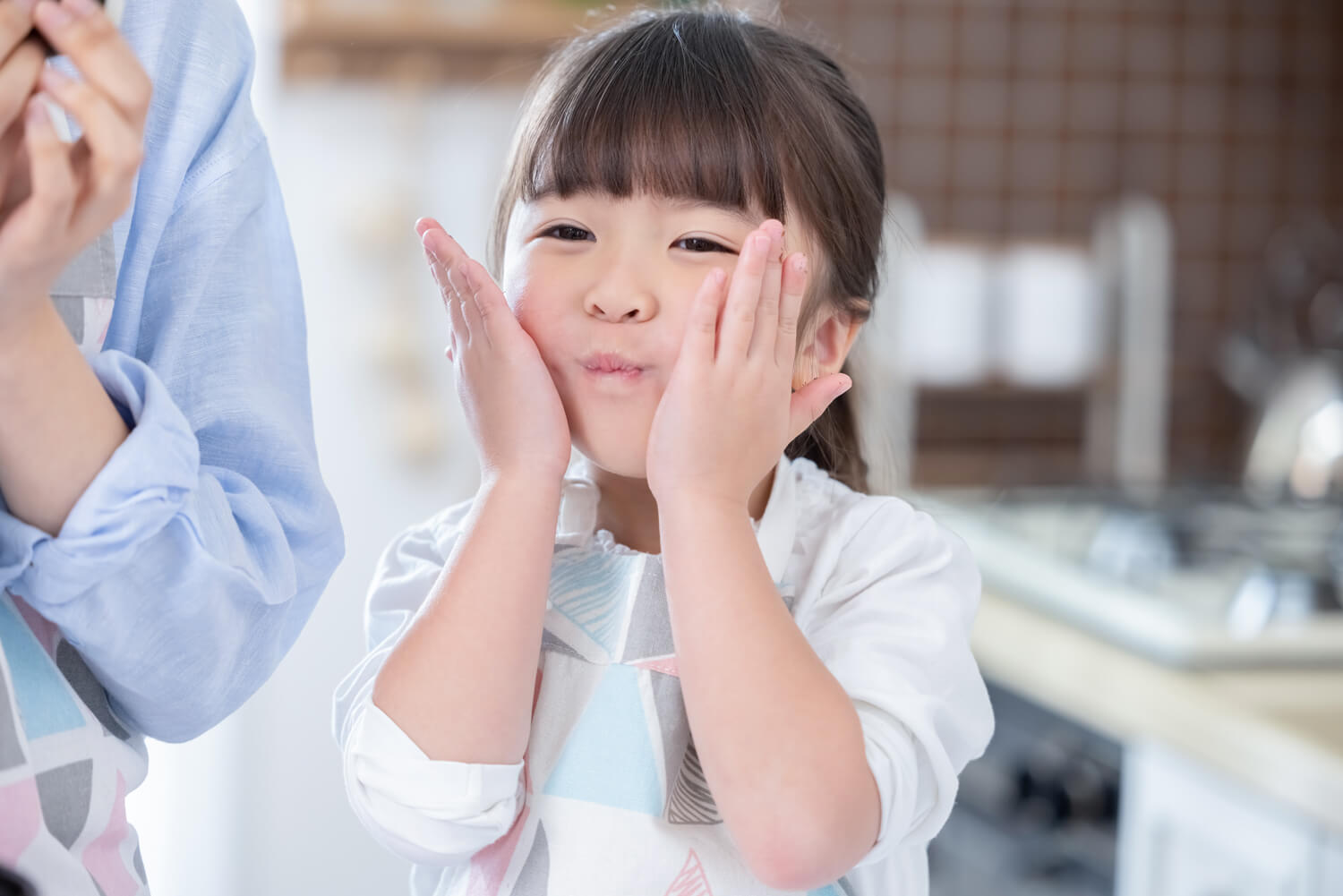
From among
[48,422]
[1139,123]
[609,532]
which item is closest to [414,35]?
[1139,123]

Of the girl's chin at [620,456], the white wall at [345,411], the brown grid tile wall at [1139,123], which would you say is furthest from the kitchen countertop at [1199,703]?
the brown grid tile wall at [1139,123]

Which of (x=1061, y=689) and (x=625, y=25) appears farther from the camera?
(x=1061, y=689)

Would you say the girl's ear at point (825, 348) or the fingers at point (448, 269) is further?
the girl's ear at point (825, 348)

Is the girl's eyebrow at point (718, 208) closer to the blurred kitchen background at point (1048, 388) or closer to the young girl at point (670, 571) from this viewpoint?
the young girl at point (670, 571)

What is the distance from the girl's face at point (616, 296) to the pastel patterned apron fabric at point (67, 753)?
21 centimetres

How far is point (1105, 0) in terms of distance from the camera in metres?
2.50

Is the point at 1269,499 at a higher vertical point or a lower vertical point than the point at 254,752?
Result: higher

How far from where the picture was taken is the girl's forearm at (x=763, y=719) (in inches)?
24.9

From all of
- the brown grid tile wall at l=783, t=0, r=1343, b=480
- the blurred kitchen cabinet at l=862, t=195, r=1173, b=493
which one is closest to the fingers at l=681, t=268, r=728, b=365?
the blurred kitchen cabinet at l=862, t=195, r=1173, b=493

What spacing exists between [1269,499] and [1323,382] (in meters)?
0.29

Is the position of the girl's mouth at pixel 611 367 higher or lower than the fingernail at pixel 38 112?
lower

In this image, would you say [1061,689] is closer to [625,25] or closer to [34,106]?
[625,25]

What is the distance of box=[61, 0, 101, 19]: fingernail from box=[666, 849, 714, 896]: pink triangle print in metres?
0.48

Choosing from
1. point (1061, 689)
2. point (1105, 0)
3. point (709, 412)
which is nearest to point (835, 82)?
point (709, 412)
